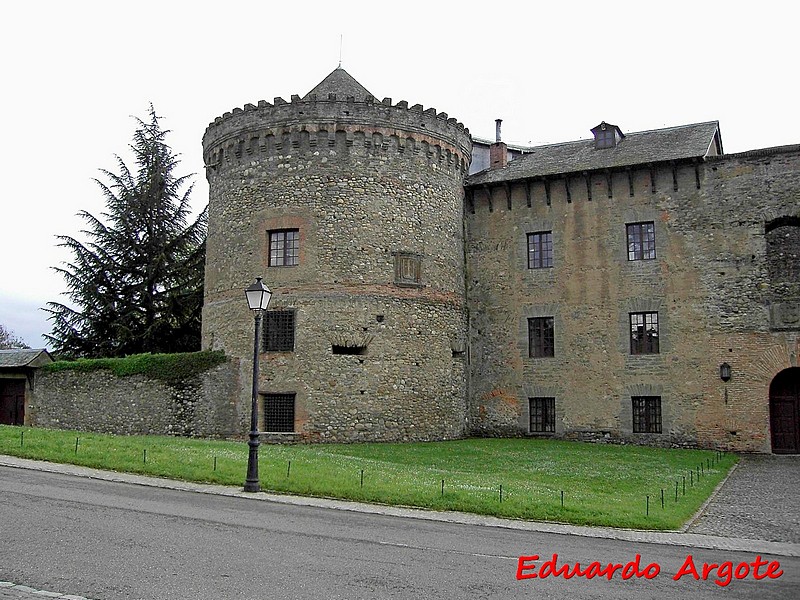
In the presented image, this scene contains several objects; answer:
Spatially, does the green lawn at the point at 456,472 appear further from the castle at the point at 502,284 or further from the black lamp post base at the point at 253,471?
the castle at the point at 502,284

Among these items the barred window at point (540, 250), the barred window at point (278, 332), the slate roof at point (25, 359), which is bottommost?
the slate roof at point (25, 359)

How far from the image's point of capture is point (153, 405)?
80.1ft

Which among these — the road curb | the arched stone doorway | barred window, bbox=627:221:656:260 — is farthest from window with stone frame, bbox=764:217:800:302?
the road curb

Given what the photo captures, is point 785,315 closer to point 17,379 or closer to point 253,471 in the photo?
point 253,471

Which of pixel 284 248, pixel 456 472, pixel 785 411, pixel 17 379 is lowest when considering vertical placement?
pixel 456 472

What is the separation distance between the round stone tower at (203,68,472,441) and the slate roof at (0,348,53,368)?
710 centimetres

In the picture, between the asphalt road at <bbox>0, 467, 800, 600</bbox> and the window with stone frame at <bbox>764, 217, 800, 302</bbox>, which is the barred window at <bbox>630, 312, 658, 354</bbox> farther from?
the asphalt road at <bbox>0, 467, 800, 600</bbox>

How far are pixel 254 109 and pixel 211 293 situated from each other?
652 centimetres

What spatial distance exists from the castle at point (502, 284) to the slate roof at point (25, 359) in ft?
22.9

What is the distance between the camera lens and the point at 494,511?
1231 centimetres

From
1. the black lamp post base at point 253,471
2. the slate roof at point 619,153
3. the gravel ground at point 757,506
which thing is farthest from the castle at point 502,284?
the black lamp post base at point 253,471

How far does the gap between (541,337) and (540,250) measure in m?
3.18

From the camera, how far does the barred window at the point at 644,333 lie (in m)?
25.0

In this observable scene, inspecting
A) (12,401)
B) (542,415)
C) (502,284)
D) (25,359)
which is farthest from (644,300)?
(12,401)
